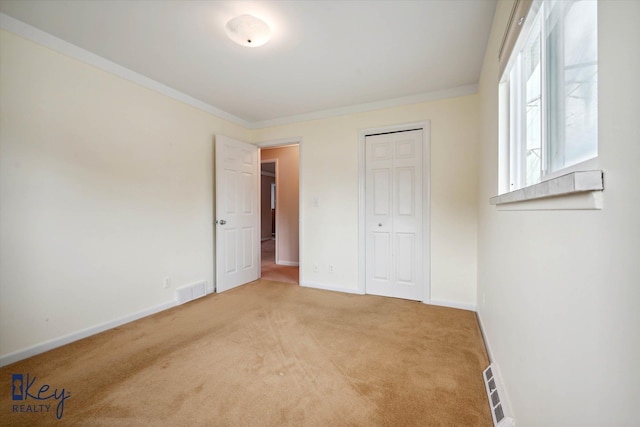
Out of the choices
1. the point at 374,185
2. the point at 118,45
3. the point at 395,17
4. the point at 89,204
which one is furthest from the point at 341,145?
the point at 89,204

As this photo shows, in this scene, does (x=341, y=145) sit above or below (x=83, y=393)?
above

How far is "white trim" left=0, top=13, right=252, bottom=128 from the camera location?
6.38 feet

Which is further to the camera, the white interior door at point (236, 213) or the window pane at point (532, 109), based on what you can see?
the white interior door at point (236, 213)

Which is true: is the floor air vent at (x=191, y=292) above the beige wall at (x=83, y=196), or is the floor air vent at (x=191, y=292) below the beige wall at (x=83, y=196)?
below

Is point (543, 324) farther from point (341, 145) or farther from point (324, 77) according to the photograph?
point (341, 145)

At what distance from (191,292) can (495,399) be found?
3.12 metres

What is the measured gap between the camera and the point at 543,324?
953 mm

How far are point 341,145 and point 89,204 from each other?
282 centimetres

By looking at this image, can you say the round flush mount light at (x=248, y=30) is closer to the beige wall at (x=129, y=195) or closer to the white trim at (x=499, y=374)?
the beige wall at (x=129, y=195)

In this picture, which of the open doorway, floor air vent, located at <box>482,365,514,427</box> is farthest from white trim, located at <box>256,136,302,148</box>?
floor air vent, located at <box>482,365,514,427</box>

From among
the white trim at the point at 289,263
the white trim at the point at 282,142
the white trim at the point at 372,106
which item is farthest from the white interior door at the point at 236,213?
the white trim at the point at 289,263

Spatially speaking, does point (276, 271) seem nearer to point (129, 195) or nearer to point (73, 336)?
point (129, 195)

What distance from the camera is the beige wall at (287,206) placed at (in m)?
5.55

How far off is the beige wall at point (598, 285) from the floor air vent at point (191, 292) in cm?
321
